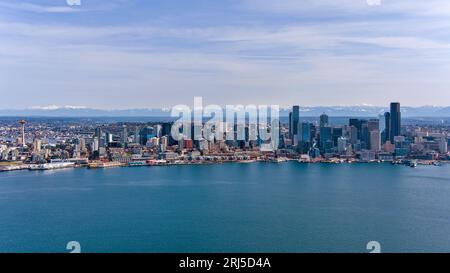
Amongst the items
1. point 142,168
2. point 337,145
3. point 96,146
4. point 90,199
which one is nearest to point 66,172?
point 96,146

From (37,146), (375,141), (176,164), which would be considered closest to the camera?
(375,141)

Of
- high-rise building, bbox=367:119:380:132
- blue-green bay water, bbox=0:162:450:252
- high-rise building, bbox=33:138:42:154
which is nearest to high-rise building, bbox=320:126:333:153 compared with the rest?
blue-green bay water, bbox=0:162:450:252

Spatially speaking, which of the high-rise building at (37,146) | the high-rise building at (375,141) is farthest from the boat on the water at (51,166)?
the high-rise building at (375,141)

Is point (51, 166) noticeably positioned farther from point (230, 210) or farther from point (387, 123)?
point (387, 123)

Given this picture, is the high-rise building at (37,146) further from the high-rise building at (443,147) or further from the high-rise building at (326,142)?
the high-rise building at (443,147)

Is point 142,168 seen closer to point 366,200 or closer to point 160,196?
point 160,196

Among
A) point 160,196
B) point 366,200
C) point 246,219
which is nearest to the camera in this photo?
point 246,219

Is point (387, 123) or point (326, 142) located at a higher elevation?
point (387, 123)

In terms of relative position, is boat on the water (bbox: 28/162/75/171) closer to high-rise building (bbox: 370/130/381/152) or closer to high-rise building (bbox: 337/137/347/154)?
high-rise building (bbox: 337/137/347/154)

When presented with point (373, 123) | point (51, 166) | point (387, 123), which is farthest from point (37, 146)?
point (387, 123)
